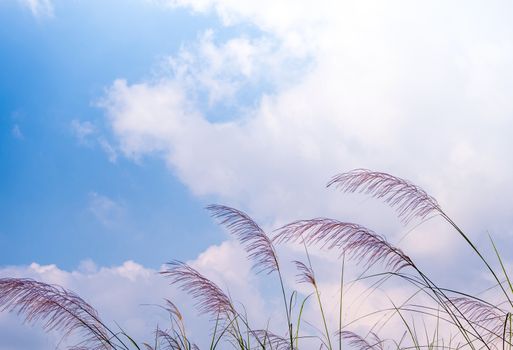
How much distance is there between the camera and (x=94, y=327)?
364cm

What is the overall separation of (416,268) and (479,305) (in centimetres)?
62

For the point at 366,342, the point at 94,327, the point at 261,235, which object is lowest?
the point at 94,327

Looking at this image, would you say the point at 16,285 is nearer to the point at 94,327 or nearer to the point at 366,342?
the point at 94,327

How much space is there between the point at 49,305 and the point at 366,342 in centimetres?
204

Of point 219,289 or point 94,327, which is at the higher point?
point 219,289

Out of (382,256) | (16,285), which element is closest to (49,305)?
(16,285)

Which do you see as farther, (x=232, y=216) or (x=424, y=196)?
(x=232, y=216)

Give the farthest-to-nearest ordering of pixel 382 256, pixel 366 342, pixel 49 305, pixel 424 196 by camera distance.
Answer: pixel 366 342 → pixel 49 305 → pixel 424 196 → pixel 382 256

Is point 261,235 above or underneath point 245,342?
above

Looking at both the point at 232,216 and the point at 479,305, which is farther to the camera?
the point at 232,216

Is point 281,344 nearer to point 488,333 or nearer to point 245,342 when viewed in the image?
point 245,342

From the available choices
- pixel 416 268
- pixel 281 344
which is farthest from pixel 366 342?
pixel 416 268

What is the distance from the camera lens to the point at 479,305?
347 cm

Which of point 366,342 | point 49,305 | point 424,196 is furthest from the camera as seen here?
point 366,342
